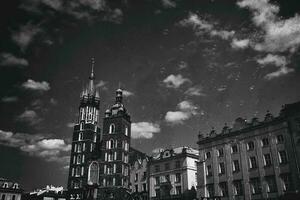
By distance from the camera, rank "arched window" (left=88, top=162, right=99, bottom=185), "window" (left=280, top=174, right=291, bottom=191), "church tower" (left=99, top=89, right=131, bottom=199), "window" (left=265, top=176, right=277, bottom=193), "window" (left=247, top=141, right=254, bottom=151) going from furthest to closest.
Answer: "arched window" (left=88, top=162, right=99, bottom=185) < "church tower" (left=99, top=89, right=131, bottom=199) < "window" (left=247, top=141, right=254, bottom=151) < "window" (left=265, top=176, right=277, bottom=193) < "window" (left=280, top=174, right=291, bottom=191)

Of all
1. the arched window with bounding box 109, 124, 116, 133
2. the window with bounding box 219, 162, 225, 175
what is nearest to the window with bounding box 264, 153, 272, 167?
the window with bounding box 219, 162, 225, 175

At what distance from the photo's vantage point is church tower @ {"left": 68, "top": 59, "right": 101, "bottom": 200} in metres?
89.1

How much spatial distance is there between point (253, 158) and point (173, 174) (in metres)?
20.4

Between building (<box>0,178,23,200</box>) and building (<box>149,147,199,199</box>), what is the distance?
4022cm

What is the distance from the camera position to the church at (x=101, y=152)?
79500mm

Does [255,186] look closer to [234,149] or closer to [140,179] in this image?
[234,149]

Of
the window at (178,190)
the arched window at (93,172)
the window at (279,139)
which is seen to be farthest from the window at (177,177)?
the arched window at (93,172)

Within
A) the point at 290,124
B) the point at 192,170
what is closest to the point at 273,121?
the point at 290,124

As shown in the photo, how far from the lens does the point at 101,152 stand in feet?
295

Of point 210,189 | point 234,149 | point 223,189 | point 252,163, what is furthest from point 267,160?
point 210,189

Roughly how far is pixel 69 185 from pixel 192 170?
46.9m

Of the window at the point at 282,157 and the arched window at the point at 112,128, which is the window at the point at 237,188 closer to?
the window at the point at 282,157

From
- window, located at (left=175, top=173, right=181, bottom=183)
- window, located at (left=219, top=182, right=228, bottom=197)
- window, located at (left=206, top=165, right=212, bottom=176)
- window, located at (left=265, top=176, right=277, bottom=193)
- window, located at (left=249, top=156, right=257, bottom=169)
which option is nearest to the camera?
window, located at (left=265, top=176, right=277, bottom=193)

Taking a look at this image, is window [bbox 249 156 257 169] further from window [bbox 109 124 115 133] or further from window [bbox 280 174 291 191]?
window [bbox 109 124 115 133]
